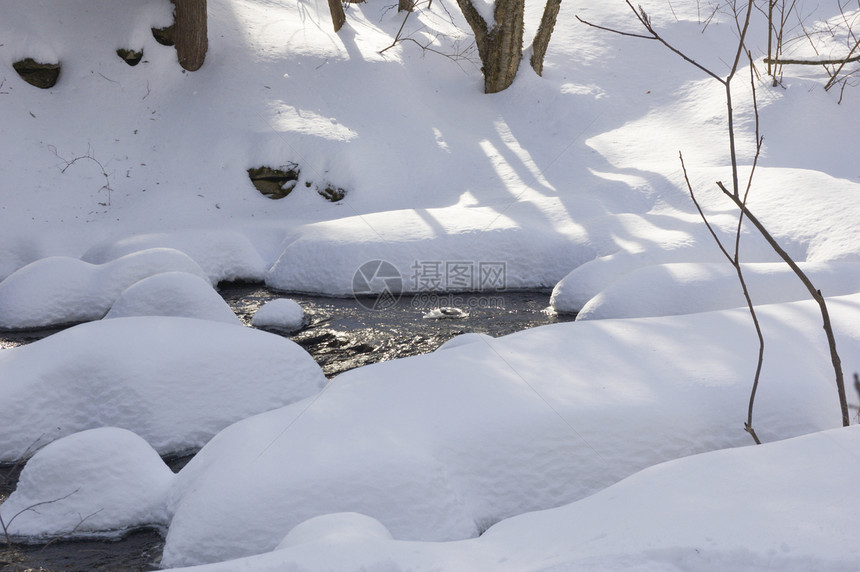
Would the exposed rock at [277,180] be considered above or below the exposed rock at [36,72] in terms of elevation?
below

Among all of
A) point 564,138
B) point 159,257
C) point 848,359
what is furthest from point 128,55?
point 848,359

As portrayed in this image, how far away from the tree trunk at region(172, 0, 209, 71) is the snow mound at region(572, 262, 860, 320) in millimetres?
6741

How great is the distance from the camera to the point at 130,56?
8.77m

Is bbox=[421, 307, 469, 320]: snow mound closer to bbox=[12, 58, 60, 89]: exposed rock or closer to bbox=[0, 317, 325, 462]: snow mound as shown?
bbox=[0, 317, 325, 462]: snow mound

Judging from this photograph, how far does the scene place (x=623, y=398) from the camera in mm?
2891

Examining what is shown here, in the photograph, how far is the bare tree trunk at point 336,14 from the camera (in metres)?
9.55

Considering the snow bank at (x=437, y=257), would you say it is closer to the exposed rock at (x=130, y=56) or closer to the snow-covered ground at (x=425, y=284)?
the snow-covered ground at (x=425, y=284)

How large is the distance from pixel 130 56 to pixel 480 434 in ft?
27.1

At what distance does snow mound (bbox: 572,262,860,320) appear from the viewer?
451 centimetres

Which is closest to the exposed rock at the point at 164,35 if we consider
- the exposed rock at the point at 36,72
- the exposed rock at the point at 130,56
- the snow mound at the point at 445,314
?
the exposed rock at the point at 130,56

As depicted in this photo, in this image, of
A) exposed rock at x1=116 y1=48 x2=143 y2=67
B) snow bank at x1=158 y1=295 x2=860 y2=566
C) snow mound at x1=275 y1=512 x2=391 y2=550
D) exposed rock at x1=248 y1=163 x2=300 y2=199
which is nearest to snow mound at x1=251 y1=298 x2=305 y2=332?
snow bank at x1=158 y1=295 x2=860 y2=566

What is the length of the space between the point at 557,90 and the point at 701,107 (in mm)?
1889

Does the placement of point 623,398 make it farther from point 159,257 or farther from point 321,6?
point 321,6
